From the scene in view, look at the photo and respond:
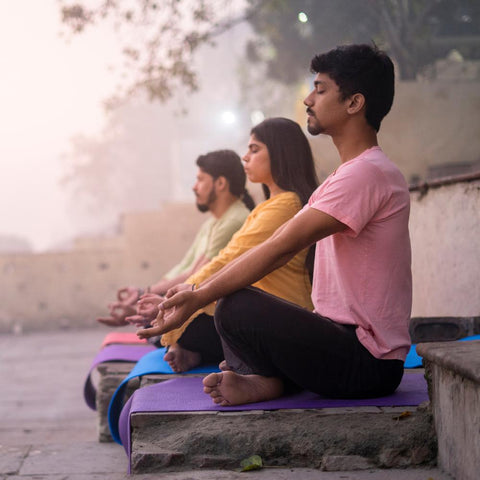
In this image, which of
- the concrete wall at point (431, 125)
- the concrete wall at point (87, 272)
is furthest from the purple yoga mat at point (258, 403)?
the concrete wall at point (87, 272)

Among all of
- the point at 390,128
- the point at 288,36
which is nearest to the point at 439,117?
the point at 390,128

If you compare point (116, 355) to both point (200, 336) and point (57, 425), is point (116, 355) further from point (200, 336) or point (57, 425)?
point (57, 425)

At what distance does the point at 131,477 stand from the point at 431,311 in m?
3.25

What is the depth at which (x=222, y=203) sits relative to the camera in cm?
446

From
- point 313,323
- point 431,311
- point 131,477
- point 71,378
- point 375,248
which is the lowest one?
point 71,378

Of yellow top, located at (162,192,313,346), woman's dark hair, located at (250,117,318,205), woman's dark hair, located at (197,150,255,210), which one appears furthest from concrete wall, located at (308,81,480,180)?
yellow top, located at (162,192,313,346)

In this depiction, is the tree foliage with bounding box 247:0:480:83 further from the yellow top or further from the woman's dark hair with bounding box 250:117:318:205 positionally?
the yellow top

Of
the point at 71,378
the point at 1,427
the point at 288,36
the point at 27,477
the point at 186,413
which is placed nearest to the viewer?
the point at 186,413

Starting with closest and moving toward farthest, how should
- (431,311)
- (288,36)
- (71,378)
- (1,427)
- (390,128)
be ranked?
1. (431,311)
2. (1,427)
3. (71,378)
4. (390,128)
5. (288,36)

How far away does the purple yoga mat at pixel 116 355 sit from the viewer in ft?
14.5

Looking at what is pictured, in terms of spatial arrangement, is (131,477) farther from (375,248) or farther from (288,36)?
(288,36)

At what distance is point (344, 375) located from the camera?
245 cm

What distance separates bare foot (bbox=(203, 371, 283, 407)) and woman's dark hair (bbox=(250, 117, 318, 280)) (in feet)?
3.57

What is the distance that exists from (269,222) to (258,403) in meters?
0.94
